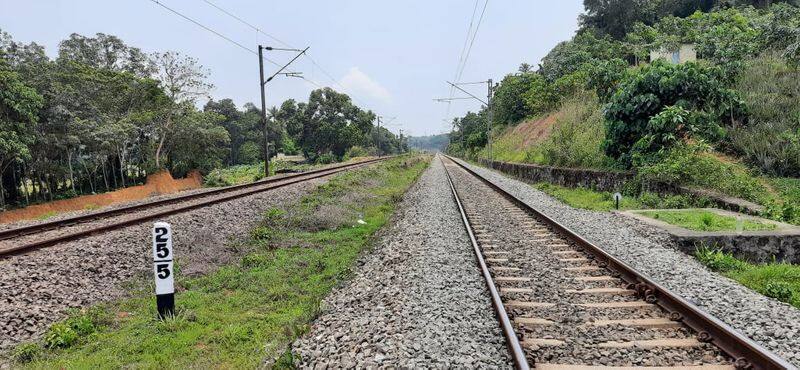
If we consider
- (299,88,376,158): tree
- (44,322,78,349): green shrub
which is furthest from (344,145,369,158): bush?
(44,322,78,349): green shrub

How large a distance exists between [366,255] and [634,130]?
11.1 metres

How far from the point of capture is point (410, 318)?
468cm

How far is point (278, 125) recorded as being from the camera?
82.6m

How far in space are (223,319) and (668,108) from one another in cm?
1319

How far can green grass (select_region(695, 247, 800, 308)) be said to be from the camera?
17.2ft

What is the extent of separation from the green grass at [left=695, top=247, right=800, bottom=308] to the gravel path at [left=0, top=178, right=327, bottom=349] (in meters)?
7.96

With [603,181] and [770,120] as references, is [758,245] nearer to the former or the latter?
[770,120]

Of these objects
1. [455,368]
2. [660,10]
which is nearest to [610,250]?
[455,368]

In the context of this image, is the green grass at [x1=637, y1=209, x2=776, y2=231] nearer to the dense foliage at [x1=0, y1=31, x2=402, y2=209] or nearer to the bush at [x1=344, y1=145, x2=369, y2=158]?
the dense foliage at [x1=0, y1=31, x2=402, y2=209]

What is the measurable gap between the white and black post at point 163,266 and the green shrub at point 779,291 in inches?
273

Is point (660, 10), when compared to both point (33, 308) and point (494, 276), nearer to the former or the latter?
point (494, 276)

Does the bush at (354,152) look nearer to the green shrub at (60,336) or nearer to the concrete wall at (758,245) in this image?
the concrete wall at (758,245)

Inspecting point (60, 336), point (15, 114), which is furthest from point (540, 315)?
point (15, 114)

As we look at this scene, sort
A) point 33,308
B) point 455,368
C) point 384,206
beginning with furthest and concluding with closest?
1. point 384,206
2. point 33,308
3. point 455,368
